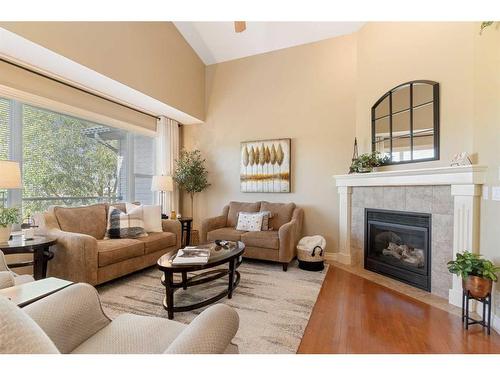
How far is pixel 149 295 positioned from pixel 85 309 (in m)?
1.44

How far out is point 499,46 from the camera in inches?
78.2

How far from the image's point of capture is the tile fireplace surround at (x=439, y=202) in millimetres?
2264

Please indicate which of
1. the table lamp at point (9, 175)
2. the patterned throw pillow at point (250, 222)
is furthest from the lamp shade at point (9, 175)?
the patterned throw pillow at point (250, 222)

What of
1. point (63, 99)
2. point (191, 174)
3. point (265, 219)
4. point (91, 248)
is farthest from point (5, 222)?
point (265, 219)

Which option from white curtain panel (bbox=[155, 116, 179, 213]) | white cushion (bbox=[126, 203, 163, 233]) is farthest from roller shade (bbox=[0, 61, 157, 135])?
white cushion (bbox=[126, 203, 163, 233])

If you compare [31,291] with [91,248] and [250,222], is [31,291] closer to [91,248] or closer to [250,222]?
[91,248]

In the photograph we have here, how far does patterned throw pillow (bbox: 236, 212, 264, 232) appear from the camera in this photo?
376cm

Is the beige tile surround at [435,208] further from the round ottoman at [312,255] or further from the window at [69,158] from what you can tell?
the window at [69,158]

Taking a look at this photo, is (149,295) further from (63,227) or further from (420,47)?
(420,47)

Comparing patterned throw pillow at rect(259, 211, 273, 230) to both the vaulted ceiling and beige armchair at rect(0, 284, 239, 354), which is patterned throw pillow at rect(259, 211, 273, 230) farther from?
the vaulted ceiling

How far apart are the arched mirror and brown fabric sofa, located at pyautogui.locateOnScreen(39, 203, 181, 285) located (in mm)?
3132

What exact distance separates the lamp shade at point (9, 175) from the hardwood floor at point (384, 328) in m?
2.71
